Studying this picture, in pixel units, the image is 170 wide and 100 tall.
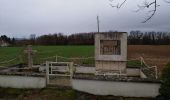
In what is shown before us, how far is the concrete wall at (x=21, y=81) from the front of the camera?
13.9 meters

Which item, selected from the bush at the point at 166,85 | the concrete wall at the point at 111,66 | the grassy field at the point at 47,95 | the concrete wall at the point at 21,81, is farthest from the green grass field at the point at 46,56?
the bush at the point at 166,85

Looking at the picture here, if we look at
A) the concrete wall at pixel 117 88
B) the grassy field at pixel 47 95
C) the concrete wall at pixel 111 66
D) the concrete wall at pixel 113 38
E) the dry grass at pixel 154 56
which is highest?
the concrete wall at pixel 113 38

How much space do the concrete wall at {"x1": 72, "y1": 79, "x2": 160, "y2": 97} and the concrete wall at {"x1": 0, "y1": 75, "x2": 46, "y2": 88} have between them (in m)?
1.73

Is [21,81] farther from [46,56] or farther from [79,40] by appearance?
[79,40]

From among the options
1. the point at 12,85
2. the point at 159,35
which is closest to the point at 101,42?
the point at 12,85

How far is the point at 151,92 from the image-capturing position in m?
12.5

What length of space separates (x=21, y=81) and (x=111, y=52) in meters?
5.37

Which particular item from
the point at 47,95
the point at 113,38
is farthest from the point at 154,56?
the point at 47,95

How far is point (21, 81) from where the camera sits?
14.2m

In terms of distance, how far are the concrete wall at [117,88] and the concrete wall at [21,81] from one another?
68.1 inches

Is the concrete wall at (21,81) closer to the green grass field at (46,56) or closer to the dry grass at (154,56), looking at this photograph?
the green grass field at (46,56)

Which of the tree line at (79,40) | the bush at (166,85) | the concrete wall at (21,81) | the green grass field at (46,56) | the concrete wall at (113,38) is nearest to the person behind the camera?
the bush at (166,85)

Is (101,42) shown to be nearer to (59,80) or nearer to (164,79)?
(59,80)

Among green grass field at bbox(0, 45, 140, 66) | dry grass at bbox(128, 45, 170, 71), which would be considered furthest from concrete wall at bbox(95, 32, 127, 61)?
dry grass at bbox(128, 45, 170, 71)
